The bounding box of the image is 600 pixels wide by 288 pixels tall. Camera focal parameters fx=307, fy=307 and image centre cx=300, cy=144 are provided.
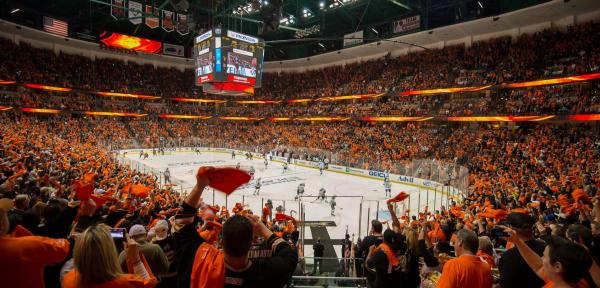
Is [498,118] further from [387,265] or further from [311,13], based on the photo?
[387,265]

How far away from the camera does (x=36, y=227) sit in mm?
3439

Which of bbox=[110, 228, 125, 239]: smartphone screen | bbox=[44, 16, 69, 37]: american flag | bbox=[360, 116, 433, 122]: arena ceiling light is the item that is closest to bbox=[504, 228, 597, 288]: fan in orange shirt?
bbox=[110, 228, 125, 239]: smartphone screen

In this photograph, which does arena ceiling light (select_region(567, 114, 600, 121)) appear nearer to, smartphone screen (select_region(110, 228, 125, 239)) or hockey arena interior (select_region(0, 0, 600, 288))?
hockey arena interior (select_region(0, 0, 600, 288))

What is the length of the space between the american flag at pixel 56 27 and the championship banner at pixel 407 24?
127 ft

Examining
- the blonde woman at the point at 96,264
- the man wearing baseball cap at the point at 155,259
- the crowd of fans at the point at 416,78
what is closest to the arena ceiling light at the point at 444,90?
the crowd of fans at the point at 416,78

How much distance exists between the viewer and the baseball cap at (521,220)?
8.87ft

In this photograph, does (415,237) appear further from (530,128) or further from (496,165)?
(530,128)

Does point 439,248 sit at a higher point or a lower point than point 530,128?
lower

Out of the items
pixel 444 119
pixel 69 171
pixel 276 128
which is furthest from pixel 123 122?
pixel 444 119

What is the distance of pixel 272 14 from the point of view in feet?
55.7

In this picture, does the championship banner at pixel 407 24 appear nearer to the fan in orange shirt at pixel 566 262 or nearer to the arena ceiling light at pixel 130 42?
the fan in orange shirt at pixel 566 262

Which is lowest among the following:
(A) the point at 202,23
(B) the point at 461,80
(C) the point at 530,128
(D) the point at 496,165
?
(D) the point at 496,165

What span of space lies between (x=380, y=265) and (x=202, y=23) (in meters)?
23.3

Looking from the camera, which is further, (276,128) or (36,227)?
(276,128)
